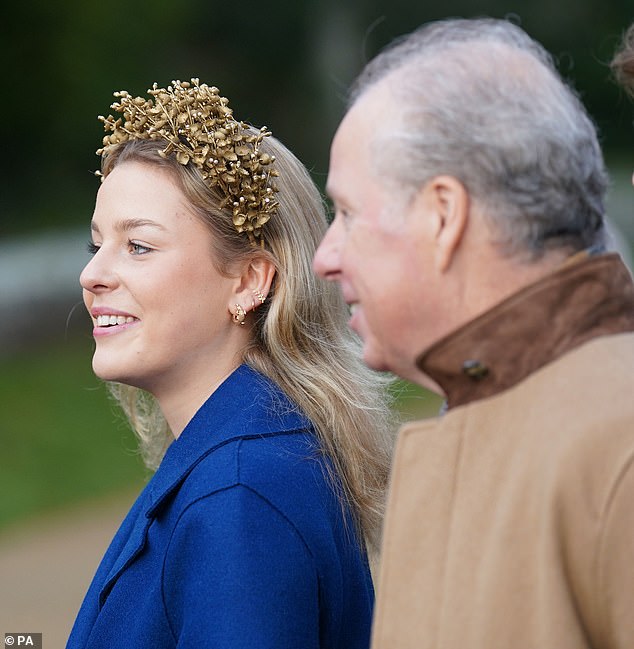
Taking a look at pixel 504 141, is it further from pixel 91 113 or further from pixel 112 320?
pixel 91 113

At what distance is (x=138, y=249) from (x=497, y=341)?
4.71ft

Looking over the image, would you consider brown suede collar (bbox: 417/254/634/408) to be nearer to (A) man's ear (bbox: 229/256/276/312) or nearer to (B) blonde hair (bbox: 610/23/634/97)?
(B) blonde hair (bbox: 610/23/634/97)

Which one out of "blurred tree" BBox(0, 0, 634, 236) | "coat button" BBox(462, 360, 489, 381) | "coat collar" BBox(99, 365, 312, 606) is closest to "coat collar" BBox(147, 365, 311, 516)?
"coat collar" BBox(99, 365, 312, 606)

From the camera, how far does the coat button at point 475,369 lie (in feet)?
6.49

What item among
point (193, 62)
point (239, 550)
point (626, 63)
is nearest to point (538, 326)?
point (239, 550)

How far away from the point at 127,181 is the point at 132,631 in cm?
118

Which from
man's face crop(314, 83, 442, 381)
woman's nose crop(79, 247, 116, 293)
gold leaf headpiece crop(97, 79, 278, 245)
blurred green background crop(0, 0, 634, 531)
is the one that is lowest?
man's face crop(314, 83, 442, 381)

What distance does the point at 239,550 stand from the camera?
2.62m

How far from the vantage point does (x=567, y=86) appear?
6.88 feet

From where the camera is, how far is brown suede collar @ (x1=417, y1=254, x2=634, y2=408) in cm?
195

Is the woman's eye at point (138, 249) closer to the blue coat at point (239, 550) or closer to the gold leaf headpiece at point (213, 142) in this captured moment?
the gold leaf headpiece at point (213, 142)

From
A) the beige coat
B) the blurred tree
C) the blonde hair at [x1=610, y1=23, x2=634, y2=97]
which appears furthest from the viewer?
the blurred tree

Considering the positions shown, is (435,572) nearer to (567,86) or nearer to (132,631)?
(567,86)

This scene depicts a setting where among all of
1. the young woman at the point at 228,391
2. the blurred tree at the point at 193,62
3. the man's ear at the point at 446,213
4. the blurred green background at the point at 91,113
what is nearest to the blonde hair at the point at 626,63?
the young woman at the point at 228,391
